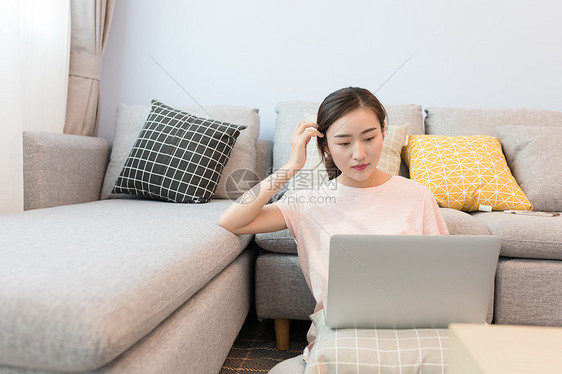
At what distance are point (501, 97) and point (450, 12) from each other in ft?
1.80

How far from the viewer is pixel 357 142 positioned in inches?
42.6

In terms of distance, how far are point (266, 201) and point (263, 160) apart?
3.07 feet

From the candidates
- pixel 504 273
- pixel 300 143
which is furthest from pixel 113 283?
pixel 504 273

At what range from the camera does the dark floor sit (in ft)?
4.34

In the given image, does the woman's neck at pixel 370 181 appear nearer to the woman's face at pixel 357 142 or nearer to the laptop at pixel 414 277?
the woman's face at pixel 357 142

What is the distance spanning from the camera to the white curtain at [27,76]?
1574 mm

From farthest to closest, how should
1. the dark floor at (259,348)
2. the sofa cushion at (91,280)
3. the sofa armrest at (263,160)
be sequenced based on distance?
the sofa armrest at (263,160) → the dark floor at (259,348) → the sofa cushion at (91,280)

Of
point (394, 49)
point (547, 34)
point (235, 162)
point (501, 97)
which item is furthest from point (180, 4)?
point (547, 34)

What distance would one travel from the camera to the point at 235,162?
6.26 feet

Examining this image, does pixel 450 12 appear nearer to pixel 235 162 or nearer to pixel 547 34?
pixel 547 34

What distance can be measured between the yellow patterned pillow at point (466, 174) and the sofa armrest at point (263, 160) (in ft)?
2.30

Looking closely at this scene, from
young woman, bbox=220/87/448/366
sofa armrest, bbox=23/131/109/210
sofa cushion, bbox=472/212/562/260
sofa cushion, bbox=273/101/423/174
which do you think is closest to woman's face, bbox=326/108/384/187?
young woman, bbox=220/87/448/366

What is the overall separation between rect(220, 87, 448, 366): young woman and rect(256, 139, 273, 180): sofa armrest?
0.85 metres

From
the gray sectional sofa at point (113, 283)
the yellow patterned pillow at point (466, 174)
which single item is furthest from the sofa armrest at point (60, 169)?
the yellow patterned pillow at point (466, 174)
